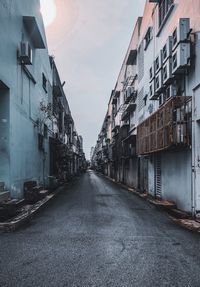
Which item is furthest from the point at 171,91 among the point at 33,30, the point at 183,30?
the point at 33,30

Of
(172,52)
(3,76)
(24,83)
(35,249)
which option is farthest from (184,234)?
(24,83)

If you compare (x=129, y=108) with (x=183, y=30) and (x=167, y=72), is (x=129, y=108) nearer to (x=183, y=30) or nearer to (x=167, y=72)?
(x=167, y=72)

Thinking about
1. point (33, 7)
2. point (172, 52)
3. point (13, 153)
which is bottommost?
point (13, 153)

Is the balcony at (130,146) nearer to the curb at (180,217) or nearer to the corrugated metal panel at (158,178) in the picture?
the corrugated metal panel at (158,178)

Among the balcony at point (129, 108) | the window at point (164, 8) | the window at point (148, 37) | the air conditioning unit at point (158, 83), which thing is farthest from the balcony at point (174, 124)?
the balcony at point (129, 108)

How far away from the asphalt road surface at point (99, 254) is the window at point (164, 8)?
9.10 metres

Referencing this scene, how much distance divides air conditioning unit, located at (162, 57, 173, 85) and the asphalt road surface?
5.23 m

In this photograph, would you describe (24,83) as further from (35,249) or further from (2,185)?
(35,249)

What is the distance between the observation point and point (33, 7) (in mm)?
16922

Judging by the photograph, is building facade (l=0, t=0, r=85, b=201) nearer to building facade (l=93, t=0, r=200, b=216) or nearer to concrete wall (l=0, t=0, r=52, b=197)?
concrete wall (l=0, t=0, r=52, b=197)

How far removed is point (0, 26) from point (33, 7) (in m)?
6.38

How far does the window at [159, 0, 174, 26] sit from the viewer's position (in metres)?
14.7

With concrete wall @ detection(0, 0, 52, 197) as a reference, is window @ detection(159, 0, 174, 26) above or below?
above

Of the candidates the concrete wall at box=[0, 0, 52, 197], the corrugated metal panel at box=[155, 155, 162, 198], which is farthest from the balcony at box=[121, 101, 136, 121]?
the concrete wall at box=[0, 0, 52, 197]
